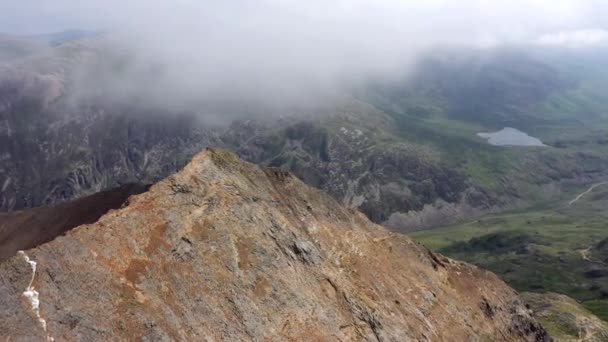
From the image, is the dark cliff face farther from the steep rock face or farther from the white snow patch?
the white snow patch

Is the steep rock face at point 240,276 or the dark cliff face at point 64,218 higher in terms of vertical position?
the steep rock face at point 240,276

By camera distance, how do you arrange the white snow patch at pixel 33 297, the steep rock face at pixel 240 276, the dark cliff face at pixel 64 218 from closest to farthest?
the white snow patch at pixel 33 297 → the steep rock face at pixel 240 276 → the dark cliff face at pixel 64 218

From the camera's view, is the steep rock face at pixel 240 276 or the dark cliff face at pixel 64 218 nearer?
the steep rock face at pixel 240 276

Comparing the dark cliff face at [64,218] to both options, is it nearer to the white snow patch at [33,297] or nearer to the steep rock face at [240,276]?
the steep rock face at [240,276]

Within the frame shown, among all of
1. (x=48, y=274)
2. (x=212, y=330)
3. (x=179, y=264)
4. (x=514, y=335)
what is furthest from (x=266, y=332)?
(x=514, y=335)

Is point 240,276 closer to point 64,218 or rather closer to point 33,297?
point 33,297

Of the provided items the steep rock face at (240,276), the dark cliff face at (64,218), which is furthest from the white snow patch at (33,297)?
the dark cliff face at (64,218)

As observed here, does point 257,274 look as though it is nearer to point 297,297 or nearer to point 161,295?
point 297,297

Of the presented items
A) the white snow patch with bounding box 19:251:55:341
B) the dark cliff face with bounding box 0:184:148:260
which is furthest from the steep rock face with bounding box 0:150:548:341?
the dark cliff face with bounding box 0:184:148:260
